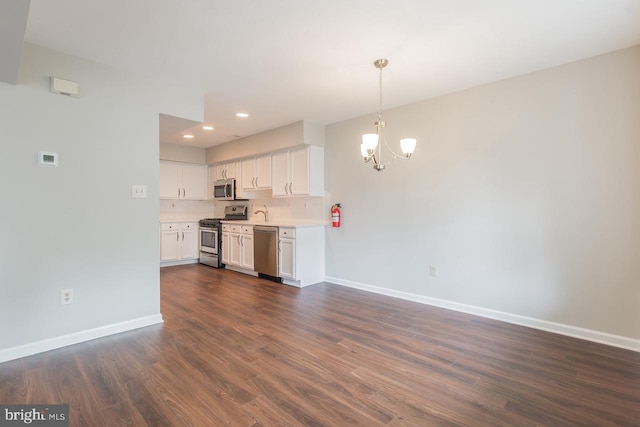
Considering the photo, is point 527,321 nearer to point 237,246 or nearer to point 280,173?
point 280,173

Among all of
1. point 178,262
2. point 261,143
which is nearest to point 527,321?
point 261,143

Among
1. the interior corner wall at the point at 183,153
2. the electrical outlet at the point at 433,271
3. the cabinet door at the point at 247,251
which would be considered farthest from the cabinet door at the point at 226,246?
the electrical outlet at the point at 433,271

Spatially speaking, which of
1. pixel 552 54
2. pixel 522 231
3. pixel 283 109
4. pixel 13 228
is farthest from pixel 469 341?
pixel 13 228

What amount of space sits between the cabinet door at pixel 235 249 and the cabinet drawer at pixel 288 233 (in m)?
1.05

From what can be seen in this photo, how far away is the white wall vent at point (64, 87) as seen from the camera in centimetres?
254

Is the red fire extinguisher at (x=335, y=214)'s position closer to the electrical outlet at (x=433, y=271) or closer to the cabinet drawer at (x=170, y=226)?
the electrical outlet at (x=433, y=271)

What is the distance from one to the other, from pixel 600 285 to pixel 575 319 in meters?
0.37

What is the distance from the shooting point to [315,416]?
1758 millimetres

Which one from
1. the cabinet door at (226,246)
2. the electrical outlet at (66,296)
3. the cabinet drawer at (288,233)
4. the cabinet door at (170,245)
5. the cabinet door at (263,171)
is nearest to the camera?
the electrical outlet at (66,296)

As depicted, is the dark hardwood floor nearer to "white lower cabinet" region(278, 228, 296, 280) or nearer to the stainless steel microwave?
"white lower cabinet" region(278, 228, 296, 280)

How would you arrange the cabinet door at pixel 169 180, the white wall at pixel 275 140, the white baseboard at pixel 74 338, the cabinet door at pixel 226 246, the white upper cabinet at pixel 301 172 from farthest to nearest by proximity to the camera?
1. the cabinet door at pixel 169 180
2. the cabinet door at pixel 226 246
3. the white upper cabinet at pixel 301 172
4. the white wall at pixel 275 140
5. the white baseboard at pixel 74 338

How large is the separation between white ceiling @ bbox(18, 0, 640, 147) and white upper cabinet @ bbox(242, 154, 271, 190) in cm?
210

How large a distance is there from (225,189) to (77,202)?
11.8ft

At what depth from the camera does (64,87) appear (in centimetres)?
258
